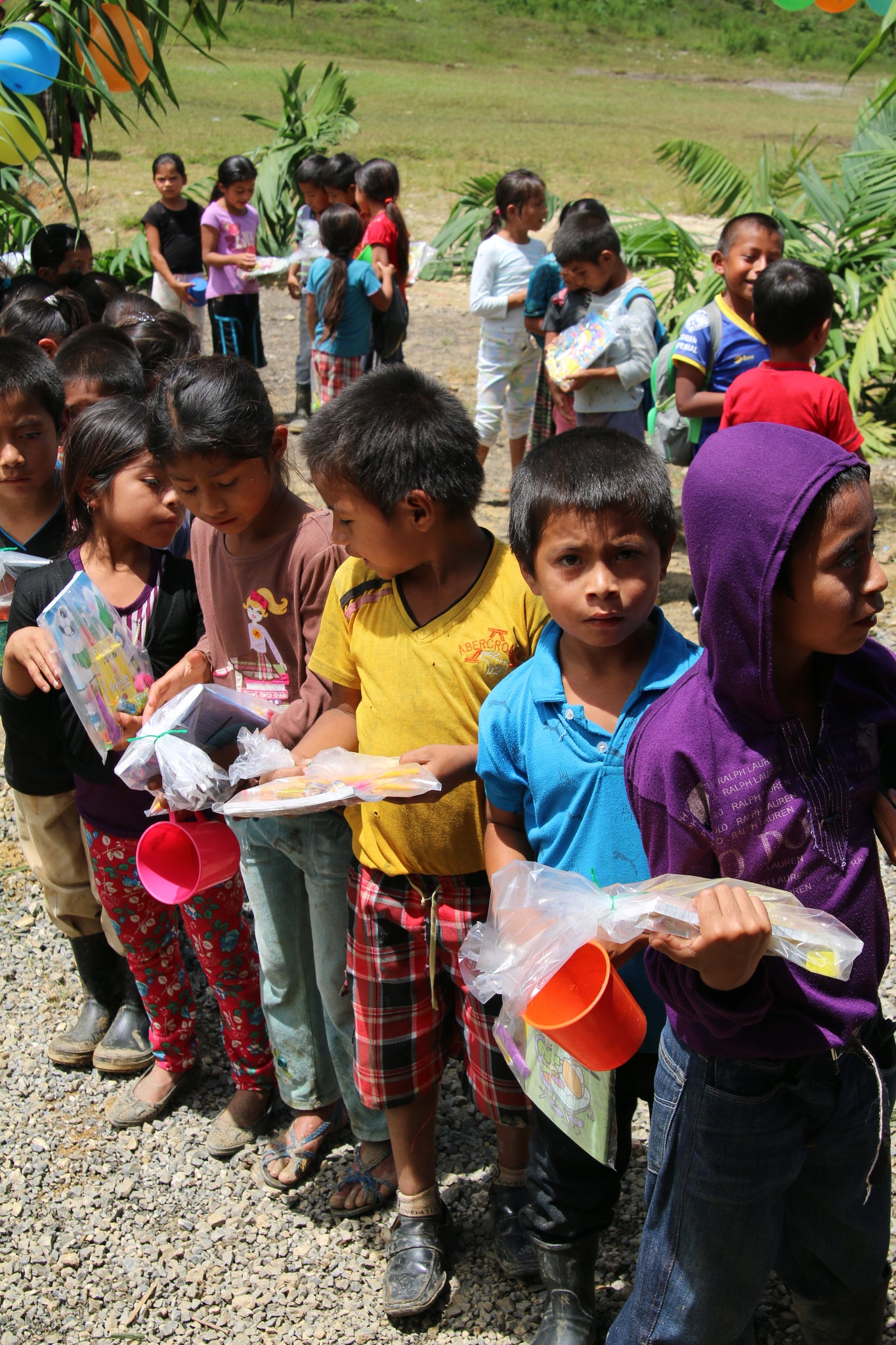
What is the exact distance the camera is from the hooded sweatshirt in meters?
1.40

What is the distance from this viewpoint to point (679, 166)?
28.9ft

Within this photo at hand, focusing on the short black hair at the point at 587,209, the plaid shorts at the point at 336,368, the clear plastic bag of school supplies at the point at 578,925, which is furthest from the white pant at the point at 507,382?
the clear plastic bag of school supplies at the point at 578,925

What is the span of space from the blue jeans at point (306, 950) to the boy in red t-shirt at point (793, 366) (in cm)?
226

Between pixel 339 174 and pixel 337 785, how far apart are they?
667cm

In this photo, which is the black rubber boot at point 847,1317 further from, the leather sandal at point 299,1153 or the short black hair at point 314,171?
the short black hair at point 314,171

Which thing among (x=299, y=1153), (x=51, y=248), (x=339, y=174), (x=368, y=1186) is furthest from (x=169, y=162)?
(x=368, y=1186)

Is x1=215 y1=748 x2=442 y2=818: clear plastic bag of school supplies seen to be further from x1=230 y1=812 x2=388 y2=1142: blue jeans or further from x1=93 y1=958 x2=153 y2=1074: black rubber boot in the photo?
x1=93 y1=958 x2=153 y2=1074: black rubber boot

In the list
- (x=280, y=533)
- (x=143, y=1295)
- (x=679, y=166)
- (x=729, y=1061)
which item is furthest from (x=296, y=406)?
(x=729, y=1061)

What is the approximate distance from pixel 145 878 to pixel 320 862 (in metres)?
0.37

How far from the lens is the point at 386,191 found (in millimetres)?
7129

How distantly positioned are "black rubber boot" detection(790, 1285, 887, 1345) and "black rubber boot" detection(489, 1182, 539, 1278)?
2.06 ft

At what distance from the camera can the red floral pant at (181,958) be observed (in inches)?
106

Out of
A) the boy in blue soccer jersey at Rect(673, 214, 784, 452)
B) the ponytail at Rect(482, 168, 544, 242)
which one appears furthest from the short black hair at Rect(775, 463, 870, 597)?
the ponytail at Rect(482, 168, 544, 242)

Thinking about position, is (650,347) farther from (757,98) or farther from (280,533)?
(757,98)
